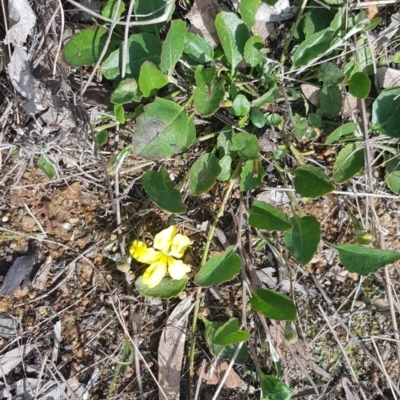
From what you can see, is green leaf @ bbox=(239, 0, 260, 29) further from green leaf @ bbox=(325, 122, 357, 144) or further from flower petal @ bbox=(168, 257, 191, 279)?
flower petal @ bbox=(168, 257, 191, 279)

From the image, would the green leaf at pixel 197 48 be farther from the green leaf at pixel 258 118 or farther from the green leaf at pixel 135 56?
the green leaf at pixel 258 118

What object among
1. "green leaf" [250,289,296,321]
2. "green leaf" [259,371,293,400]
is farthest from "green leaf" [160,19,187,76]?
"green leaf" [259,371,293,400]

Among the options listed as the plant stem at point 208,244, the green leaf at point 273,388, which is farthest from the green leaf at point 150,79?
the green leaf at point 273,388

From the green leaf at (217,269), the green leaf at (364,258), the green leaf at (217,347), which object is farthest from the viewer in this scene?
the green leaf at (217,347)

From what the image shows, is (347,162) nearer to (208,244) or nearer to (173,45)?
(208,244)

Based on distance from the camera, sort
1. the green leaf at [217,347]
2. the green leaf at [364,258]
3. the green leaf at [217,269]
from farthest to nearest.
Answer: the green leaf at [217,347], the green leaf at [217,269], the green leaf at [364,258]

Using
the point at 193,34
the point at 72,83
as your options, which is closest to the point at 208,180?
the point at 193,34
